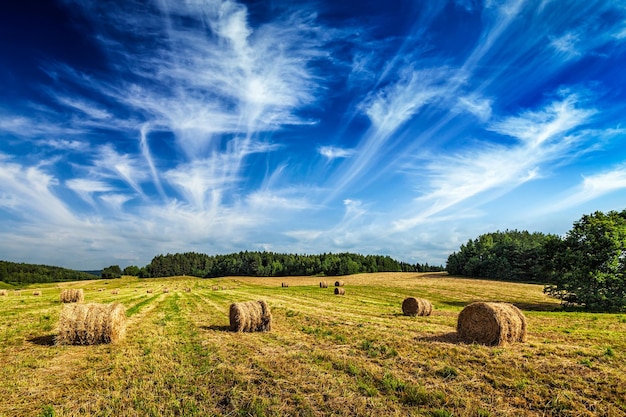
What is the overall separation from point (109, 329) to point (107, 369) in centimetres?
435

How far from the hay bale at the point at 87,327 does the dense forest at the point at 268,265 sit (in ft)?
375

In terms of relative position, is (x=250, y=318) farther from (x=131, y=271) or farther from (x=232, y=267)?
(x=131, y=271)

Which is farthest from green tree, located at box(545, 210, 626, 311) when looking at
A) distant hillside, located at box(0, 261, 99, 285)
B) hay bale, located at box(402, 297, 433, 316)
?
distant hillside, located at box(0, 261, 99, 285)

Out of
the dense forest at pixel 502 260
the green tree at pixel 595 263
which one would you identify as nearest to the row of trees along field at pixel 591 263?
the green tree at pixel 595 263

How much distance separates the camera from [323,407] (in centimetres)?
816

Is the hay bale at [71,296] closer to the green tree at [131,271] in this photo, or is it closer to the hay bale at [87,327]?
the hay bale at [87,327]

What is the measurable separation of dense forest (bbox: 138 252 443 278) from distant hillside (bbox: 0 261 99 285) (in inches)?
1320

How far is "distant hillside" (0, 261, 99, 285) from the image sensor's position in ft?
339

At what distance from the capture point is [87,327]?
14578 mm

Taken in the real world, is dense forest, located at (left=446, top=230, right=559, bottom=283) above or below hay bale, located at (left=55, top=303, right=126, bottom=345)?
above

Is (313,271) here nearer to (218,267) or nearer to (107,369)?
(218,267)

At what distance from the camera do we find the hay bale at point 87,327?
1457 centimetres

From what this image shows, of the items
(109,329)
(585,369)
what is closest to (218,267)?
(109,329)

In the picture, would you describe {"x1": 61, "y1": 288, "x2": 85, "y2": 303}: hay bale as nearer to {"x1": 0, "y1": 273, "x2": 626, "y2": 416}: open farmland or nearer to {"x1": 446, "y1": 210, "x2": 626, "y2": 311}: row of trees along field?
{"x1": 0, "y1": 273, "x2": 626, "y2": 416}: open farmland
